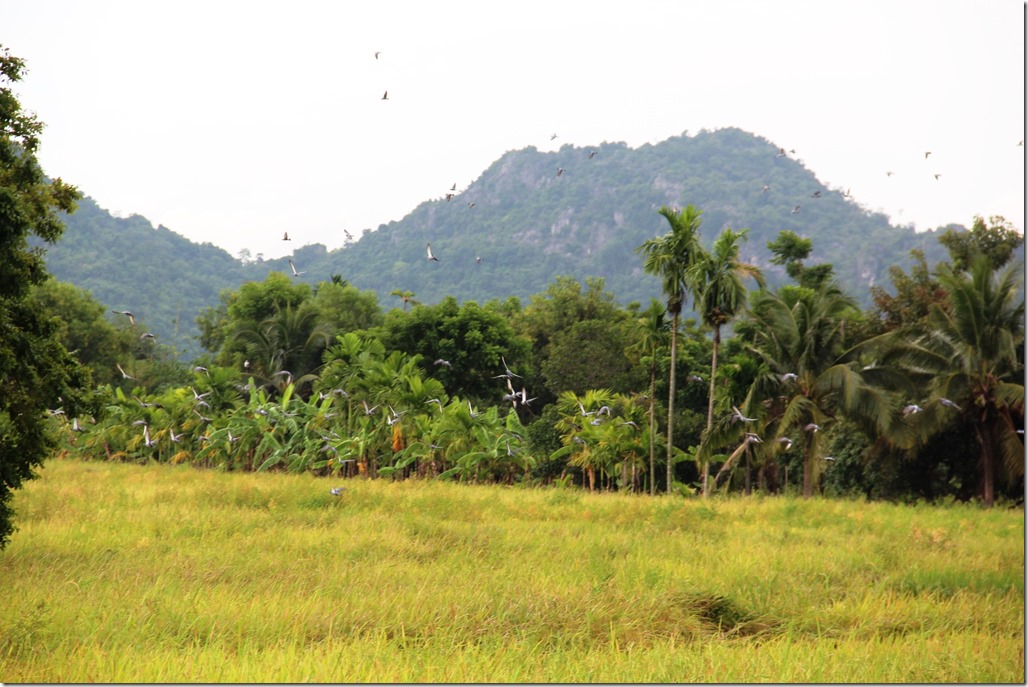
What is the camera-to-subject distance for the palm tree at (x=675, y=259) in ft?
67.9

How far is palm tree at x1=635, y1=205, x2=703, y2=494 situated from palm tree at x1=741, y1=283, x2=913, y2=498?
223 centimetres

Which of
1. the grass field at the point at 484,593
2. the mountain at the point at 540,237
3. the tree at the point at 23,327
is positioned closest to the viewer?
A: the grass field at the point at 484,593

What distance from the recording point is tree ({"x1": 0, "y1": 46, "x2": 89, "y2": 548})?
26.3ft

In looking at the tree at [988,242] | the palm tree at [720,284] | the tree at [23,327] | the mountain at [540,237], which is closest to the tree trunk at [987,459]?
the palm tree at [720,284]

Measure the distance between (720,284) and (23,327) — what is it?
1566 cm

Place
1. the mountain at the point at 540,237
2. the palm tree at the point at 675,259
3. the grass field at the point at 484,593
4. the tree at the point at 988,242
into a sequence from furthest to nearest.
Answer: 1. the mountain at the point at 540,237
2. the tree at the point at 988,242
3. the palm tree at the point at 675,259
4. the grass field at the point at 484,593

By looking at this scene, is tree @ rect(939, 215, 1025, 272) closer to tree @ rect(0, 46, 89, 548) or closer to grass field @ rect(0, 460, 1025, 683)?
grass field @ rect(0, 460, 1025, 683)

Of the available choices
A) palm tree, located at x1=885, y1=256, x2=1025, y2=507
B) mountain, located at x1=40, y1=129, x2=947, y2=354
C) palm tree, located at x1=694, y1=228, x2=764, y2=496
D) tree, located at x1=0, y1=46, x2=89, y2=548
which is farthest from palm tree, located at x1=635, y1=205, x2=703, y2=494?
tree, located at x1=0, y1=46, x2=89, y2=548

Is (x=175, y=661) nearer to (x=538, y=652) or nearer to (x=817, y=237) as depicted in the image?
(x=538, y=652)

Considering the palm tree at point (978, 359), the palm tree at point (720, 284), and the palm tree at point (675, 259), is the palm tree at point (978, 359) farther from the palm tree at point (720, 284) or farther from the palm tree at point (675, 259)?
the palm tree at point (675, 259)

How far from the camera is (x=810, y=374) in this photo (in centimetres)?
2148

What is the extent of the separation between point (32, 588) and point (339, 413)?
15234mm

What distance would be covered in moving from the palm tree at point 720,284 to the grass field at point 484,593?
733cm

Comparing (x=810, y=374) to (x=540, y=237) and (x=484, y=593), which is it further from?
(x=540, y=237)
